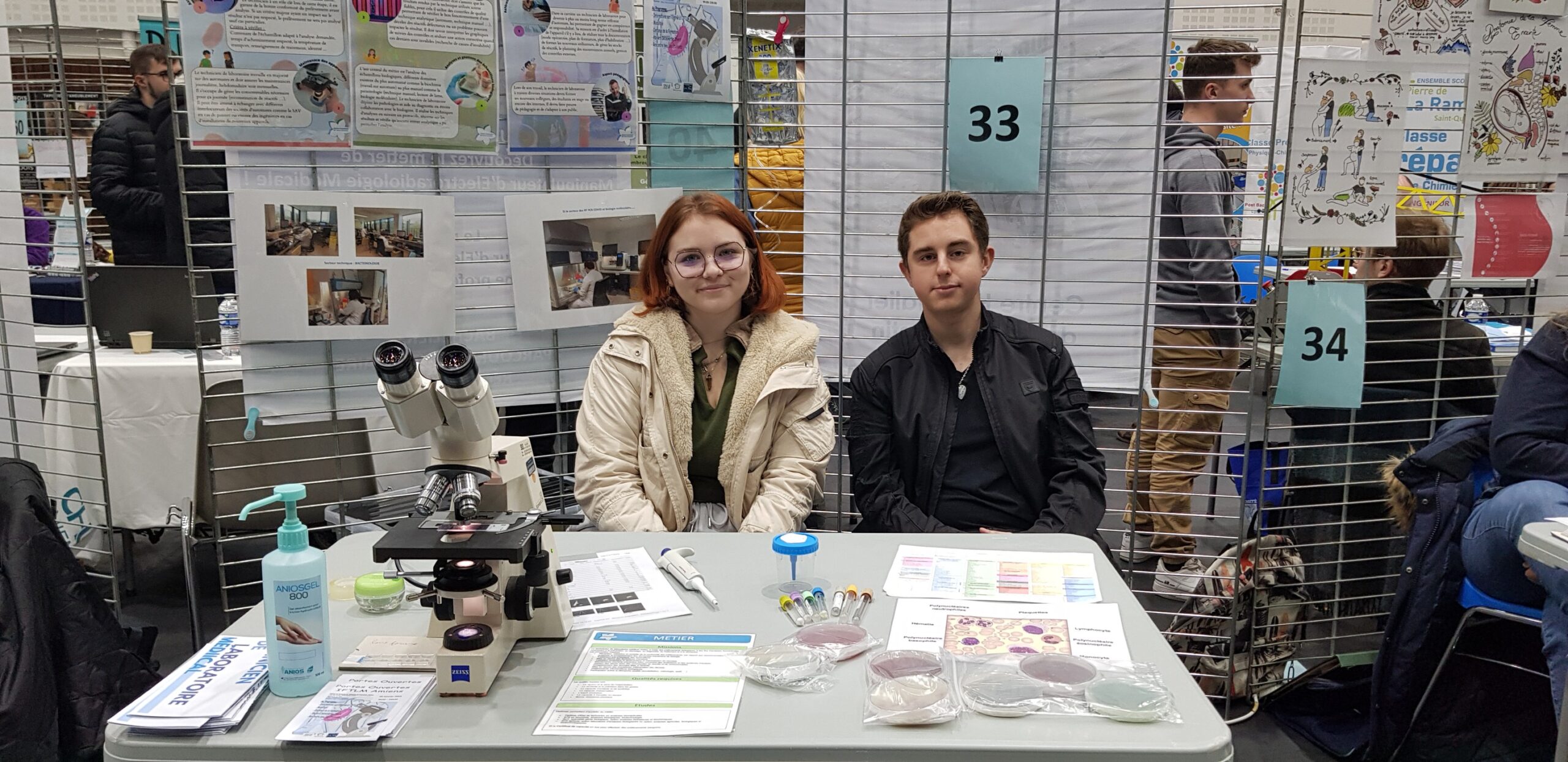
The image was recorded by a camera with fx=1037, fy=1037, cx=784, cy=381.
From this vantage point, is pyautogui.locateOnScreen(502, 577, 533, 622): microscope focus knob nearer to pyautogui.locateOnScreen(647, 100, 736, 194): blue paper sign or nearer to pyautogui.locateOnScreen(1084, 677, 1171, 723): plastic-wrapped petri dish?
pyautogui.locateOnScreen(1084, 677, 1171, 723): plastic-wrapped petri dish

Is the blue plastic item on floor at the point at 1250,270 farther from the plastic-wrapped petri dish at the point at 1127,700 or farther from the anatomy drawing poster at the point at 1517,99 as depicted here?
the plastic-wrapped petri dish at the point at 1127,700

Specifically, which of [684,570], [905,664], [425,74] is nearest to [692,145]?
[425,74]

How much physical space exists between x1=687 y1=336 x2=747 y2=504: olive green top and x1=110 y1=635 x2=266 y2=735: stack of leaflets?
45.8 inches

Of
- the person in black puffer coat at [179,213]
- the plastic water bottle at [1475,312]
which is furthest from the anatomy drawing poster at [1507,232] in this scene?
the person in black puffer coat at [179,213]

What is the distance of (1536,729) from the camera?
246 cm

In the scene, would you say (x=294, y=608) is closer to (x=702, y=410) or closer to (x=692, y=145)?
(x=702, y=410)

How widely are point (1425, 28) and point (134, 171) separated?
4550mm

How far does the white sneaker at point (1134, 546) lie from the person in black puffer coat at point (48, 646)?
95.6 inches

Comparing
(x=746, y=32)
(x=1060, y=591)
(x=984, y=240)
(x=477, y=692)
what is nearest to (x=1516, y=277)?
(x=984, y=240)

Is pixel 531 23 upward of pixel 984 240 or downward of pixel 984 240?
upward

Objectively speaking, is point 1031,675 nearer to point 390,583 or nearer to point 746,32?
point 390,583

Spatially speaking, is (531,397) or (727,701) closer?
(727,701)

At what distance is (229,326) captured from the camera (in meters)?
3.54

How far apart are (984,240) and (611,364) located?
3.08 feet
